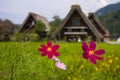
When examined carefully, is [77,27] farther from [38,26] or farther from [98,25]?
[38,26]

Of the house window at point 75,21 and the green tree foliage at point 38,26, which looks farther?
the house window at point 75,21

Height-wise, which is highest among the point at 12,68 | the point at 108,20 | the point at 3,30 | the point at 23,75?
the point at 12,68

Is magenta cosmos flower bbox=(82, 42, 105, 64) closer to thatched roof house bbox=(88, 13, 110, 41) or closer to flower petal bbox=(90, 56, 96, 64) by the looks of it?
flower petal bbox=(90, 56, 96, 64)

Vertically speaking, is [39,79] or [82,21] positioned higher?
[39,79]

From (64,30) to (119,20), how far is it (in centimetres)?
9108

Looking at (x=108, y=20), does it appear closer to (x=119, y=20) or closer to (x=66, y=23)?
(x=119, y=20)

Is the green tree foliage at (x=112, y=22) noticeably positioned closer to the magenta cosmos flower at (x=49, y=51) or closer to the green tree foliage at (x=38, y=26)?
the green tree foliage at (x=38, y=26)

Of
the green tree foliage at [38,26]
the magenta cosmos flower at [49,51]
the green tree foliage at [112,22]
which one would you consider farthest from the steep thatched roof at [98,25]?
the green tree foliage at [112,22]

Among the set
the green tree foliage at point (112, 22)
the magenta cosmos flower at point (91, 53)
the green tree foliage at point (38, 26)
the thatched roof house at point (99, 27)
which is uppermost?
the magenta cosmos flower at point (91, 53)

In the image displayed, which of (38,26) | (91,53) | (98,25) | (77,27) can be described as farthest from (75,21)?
(91,53)

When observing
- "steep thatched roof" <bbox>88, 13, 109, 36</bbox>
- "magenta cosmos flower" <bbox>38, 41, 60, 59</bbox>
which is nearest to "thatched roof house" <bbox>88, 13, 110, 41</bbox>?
"steep thatched roof" <bbox>88, 13, 109, 36</bbox>

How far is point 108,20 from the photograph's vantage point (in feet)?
445

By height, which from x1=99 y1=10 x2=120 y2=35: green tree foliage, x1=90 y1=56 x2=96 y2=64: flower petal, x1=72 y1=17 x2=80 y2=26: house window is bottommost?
x1=99 y1=10 x2=120 y2=35: green tree foliage

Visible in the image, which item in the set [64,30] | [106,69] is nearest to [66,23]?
[64,30]
